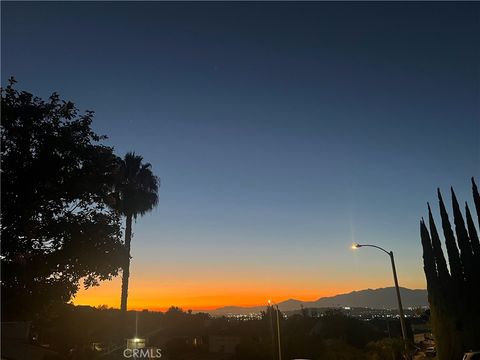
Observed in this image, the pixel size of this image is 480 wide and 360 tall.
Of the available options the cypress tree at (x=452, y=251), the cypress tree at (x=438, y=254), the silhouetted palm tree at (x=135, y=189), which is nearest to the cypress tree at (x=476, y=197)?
the cypress tree at (x=452, y=251)

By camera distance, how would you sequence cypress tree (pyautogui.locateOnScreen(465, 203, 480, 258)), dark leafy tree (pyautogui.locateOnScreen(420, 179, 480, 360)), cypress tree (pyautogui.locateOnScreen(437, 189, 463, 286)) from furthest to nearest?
1. cypress tree (pyautogui.locateOnScreen(437, 189, 463, 286))
2. cypress tree (pyautogui.locateOnScreen(465, 203, 480, 258))
3. dark leafy tree (pyautogui.locateOnScreen(420, 179, 480, 360))

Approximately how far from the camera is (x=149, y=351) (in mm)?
32188

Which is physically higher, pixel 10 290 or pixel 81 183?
pixel 81 183

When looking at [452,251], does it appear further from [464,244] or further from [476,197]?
[476,197]

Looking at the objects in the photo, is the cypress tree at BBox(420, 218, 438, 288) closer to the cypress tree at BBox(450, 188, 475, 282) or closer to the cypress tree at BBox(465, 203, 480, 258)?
the cypress tree at BBox(450, 188, 475, 282)

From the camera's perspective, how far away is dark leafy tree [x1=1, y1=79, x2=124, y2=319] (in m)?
19.7

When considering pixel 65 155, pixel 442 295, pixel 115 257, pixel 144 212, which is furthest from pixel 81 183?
pixel 442 295

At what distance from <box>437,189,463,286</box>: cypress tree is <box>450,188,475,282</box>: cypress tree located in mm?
421

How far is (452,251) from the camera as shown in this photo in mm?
37781

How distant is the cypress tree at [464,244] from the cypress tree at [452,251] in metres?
0.42

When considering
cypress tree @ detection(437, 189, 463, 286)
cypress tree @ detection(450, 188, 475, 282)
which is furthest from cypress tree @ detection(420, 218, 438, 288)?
cypress tree @ detection(450, 188, 475, 282)

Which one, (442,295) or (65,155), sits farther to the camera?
(442,295)

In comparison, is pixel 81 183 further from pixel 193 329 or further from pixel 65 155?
pixel 193 329

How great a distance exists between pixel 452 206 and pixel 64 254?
1350 inches
